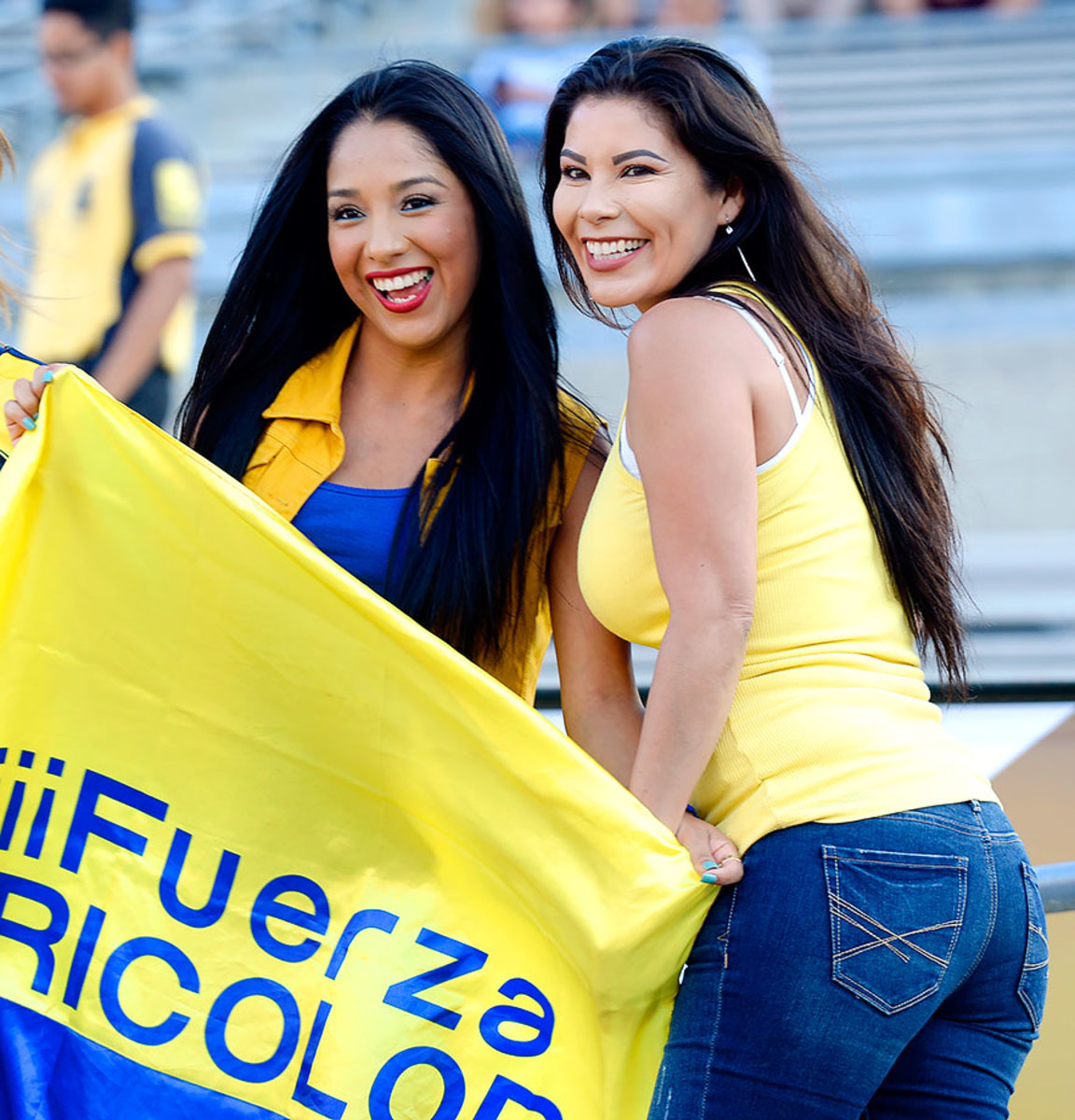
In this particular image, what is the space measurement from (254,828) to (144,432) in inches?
19.1

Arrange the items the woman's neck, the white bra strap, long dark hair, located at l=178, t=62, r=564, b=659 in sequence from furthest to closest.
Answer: the woman's neck → long dark hair, located at l=178, t=62, r=564, b=659 → the white bra strap

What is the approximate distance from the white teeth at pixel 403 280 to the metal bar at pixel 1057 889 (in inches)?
47.5

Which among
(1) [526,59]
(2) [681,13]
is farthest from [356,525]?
(2) [681,13]

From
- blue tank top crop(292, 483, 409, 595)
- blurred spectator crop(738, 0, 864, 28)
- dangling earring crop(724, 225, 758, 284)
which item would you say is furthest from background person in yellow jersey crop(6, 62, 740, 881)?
blurred spectator crop(738, 0, 864, 28)

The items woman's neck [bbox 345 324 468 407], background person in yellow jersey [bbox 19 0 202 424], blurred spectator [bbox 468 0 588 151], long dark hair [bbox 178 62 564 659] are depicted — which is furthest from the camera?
blurred spectator [bbox 468 0 588 151]

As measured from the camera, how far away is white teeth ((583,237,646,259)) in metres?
1.80

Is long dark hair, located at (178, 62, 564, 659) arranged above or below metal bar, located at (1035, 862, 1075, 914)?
above

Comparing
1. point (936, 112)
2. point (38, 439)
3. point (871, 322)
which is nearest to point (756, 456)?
point (871, 322)

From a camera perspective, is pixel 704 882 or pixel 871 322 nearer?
pixel 704 882

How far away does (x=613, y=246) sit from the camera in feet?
5.94

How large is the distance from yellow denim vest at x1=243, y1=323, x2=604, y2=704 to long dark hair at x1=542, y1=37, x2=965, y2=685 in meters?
0.41

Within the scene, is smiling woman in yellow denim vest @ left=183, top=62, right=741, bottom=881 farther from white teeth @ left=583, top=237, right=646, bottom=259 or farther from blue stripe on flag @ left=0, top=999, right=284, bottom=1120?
blue stripe on flag @ left=0, top=999, right=284, bottom=1120

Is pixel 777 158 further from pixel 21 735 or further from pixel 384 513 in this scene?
pixel 21 735

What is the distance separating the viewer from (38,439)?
1.83 meters
